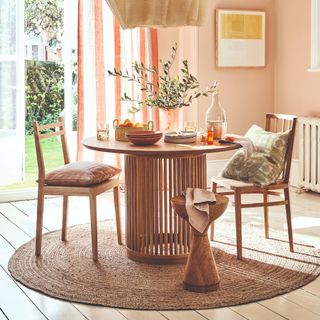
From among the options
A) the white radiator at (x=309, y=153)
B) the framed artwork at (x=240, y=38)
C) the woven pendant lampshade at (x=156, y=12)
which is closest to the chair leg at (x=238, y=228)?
the woven pendant lampshade at (x=156, y=12)

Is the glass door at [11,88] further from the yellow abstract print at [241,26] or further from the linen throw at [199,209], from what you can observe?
the linen throw at [199,209]

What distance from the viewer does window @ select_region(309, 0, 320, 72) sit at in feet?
18.7

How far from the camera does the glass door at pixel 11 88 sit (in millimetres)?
5438

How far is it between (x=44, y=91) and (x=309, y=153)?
2973 millimetres

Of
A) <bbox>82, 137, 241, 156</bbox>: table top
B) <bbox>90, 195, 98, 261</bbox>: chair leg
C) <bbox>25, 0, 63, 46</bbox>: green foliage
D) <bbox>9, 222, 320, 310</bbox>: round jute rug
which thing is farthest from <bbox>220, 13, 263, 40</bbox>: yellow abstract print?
<bbox>90, 195, 98, 261</bbox>: chair leg

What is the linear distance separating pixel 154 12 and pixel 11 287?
162 cm

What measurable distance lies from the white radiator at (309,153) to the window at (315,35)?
0.47 meters

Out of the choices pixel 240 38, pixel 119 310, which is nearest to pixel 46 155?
pixel 240 38

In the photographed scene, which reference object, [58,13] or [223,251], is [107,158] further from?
[223,251]

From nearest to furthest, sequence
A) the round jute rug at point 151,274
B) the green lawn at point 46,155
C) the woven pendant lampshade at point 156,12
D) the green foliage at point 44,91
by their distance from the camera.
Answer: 1. the woven pendant lampshade at point 156,12
2. the round jute rug at point 151,274
3. the green foliage at point 44,91
4. the green lawn at point 46,155

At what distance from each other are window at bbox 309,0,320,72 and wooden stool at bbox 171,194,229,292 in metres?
2.68

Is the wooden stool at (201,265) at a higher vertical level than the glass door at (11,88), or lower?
lower

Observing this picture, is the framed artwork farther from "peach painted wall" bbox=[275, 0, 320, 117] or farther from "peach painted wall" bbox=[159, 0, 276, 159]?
"peach painted wall" bbox=[275, 0, 320, 117]

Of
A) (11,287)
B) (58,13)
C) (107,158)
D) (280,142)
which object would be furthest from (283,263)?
(58,13)
